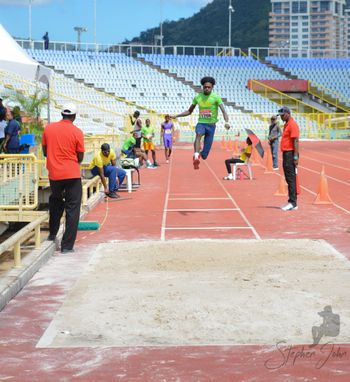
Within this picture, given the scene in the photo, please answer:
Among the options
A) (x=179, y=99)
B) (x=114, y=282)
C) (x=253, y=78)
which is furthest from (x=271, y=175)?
(x=253, y=78)

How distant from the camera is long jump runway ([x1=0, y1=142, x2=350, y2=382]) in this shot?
504 centimetres

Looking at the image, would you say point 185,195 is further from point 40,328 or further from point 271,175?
point 40,328

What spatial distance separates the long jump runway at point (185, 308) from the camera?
198 inches

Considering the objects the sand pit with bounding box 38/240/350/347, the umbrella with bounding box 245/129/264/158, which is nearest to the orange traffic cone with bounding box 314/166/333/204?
the umbrella with bounding box 245/129/264/158

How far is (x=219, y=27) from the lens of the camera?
184 meters

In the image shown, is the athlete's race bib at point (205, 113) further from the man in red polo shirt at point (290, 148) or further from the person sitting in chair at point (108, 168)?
the person sitting in chair at point (108, 168)

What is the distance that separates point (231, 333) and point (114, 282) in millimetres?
2187

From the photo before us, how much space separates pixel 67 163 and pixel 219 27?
7029 inches

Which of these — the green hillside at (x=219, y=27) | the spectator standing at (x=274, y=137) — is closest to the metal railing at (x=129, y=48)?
the spectator standing at (x=274, y=137)

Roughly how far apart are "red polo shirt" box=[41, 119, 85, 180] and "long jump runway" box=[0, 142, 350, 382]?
1028 millimetres

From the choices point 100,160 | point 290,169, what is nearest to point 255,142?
point 100,160

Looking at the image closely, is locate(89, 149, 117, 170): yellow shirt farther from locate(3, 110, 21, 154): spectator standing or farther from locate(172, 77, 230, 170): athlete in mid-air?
locate(172, 77, 230, 170): athlete in mid-air

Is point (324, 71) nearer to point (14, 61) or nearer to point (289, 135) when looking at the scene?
point (289, 135)

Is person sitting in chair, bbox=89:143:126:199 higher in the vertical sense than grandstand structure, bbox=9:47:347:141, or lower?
lower
